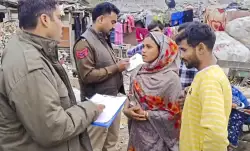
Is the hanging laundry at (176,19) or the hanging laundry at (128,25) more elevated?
the hanging laundry at (176,19)

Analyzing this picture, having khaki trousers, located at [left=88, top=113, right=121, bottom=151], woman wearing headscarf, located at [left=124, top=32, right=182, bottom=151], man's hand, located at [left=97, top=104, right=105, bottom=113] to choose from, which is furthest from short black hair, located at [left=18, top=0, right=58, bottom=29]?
khaki trousers, located at [left=88, top=113, right=121, bottom=151]

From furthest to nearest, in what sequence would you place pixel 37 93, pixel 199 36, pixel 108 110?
pixel 108 110 → pixel 199 36 → pixel 37 93

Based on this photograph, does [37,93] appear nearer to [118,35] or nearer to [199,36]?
[199,36]

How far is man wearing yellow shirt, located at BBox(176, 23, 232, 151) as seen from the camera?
5.61 feet

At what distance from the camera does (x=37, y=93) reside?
1594 millimetres

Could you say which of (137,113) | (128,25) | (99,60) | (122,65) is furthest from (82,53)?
(128,25)

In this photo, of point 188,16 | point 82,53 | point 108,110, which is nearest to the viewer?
point 108,110

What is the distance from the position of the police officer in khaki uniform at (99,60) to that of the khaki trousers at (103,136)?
1.33 ft

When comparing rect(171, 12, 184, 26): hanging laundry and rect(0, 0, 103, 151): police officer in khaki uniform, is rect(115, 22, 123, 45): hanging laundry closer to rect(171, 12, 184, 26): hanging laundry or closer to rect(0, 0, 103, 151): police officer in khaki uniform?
rect(171, 12, 184, 26): hanging laundry

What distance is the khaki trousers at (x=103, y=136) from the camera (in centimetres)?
357

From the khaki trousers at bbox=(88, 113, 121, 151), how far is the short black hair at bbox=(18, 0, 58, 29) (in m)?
1.99

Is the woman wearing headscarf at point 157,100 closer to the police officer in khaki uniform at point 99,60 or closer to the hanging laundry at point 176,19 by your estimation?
the police officer in khaki uniform at point 99,60

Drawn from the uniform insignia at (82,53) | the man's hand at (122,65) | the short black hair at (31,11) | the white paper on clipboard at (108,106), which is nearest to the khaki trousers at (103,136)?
the man's hand at (122,65)

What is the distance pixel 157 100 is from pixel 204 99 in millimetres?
778
